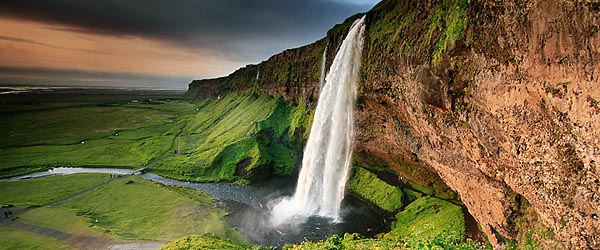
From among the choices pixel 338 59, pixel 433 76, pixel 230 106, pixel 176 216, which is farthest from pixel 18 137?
pixel 433 76

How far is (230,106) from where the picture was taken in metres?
69.6

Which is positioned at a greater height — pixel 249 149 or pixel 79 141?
pixel 249 149

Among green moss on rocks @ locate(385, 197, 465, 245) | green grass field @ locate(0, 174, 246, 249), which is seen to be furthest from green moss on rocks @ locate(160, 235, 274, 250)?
green moss on rocks @ locate(385, 197, 465, 245)

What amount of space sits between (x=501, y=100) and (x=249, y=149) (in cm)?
3175

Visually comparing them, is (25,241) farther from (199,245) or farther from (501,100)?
(501,100)

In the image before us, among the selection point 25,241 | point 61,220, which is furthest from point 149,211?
point 25,241

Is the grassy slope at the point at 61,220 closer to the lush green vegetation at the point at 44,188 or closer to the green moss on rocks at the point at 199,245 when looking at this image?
the lush green vegetation at the point at 44,188

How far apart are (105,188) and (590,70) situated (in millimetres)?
39498

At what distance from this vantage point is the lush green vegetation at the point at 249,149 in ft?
126

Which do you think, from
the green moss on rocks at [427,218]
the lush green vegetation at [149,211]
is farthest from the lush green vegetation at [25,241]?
the green moss on rocks at [427,218]

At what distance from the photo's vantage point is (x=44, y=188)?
34781 mm

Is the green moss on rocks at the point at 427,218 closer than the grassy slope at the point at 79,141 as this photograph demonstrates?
Yes

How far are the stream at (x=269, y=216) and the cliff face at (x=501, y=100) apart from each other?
259 inches

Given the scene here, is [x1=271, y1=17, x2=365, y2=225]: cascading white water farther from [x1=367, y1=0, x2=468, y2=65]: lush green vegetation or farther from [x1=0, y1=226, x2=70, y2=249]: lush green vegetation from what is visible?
[x1=0, y1=226, x2=70, y2=249]: lush green vegetation
